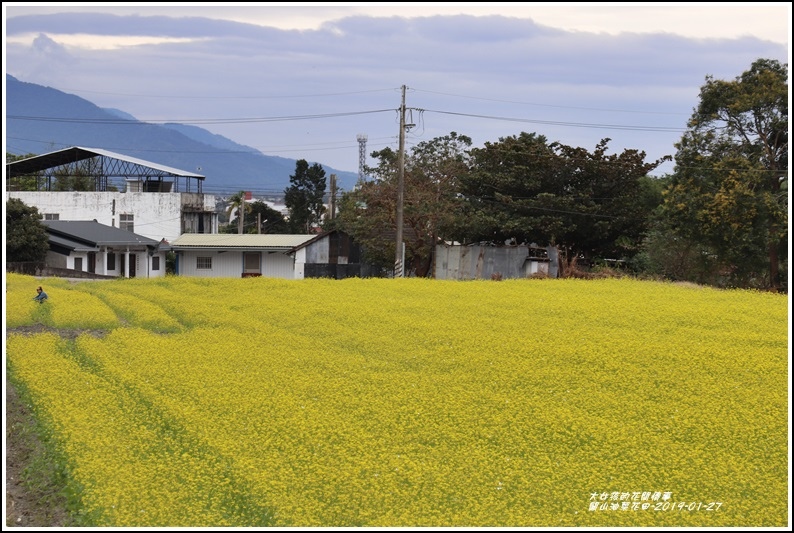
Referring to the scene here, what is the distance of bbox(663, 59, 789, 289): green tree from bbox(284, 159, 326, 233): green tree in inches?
1825


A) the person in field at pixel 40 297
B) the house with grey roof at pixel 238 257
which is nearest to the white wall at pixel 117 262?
the house with grey roof at pixel 238 257

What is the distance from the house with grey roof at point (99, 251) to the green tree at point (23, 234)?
3.89 feet

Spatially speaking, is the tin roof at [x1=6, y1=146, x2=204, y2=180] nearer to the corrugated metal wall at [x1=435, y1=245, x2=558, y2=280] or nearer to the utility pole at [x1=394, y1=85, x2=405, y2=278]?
the corrugated metal wall at [x1=435, y1=245, x2=558, y2=280]

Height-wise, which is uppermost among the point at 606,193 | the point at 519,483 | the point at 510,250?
the point at 606,193

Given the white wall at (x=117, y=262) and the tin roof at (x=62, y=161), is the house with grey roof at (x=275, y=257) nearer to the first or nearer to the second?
the white wall at (x=117, y=262)

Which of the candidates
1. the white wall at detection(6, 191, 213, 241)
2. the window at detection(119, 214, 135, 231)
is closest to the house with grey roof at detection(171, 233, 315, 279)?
the white wall at detection(6, 191, 213, 241)

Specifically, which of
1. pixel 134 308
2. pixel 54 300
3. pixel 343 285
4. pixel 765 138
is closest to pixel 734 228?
pixel 765 138

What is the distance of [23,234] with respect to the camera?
4241 cm

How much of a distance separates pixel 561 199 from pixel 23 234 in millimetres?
28474

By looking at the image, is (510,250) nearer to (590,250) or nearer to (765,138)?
(590,250)

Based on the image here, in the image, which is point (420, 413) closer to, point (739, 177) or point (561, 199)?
point (739, 177)

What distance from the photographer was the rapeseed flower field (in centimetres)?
1080

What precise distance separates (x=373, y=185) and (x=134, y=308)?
23434 mm

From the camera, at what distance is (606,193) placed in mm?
45812
